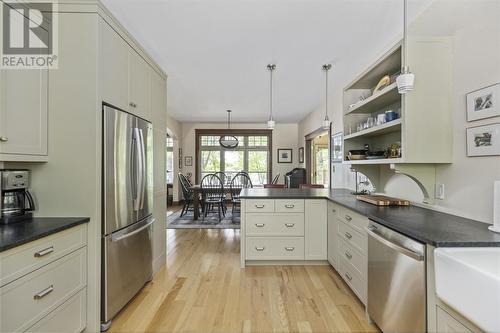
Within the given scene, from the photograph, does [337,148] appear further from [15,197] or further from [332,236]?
[15,197]

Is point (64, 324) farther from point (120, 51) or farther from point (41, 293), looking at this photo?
point (120, 51)

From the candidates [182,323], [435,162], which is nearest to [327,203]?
[435,162]

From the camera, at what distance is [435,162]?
1.78m

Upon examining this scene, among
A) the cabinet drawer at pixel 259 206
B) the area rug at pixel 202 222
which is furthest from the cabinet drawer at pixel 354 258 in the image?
the area rug at pixel 202 222

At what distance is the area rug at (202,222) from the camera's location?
188 inches

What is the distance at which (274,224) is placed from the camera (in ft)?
9.42

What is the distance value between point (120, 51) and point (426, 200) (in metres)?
2.79

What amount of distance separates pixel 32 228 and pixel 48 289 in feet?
1.19

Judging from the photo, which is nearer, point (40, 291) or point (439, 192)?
point (40, 291)

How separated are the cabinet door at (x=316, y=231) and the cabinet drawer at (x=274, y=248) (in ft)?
0.32

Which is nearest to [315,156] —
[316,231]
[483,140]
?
[316,231]

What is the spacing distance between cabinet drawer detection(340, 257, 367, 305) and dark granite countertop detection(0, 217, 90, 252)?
84.7 inches

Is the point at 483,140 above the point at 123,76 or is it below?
below

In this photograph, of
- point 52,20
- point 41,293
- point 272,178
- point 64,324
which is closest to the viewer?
point 41,293
